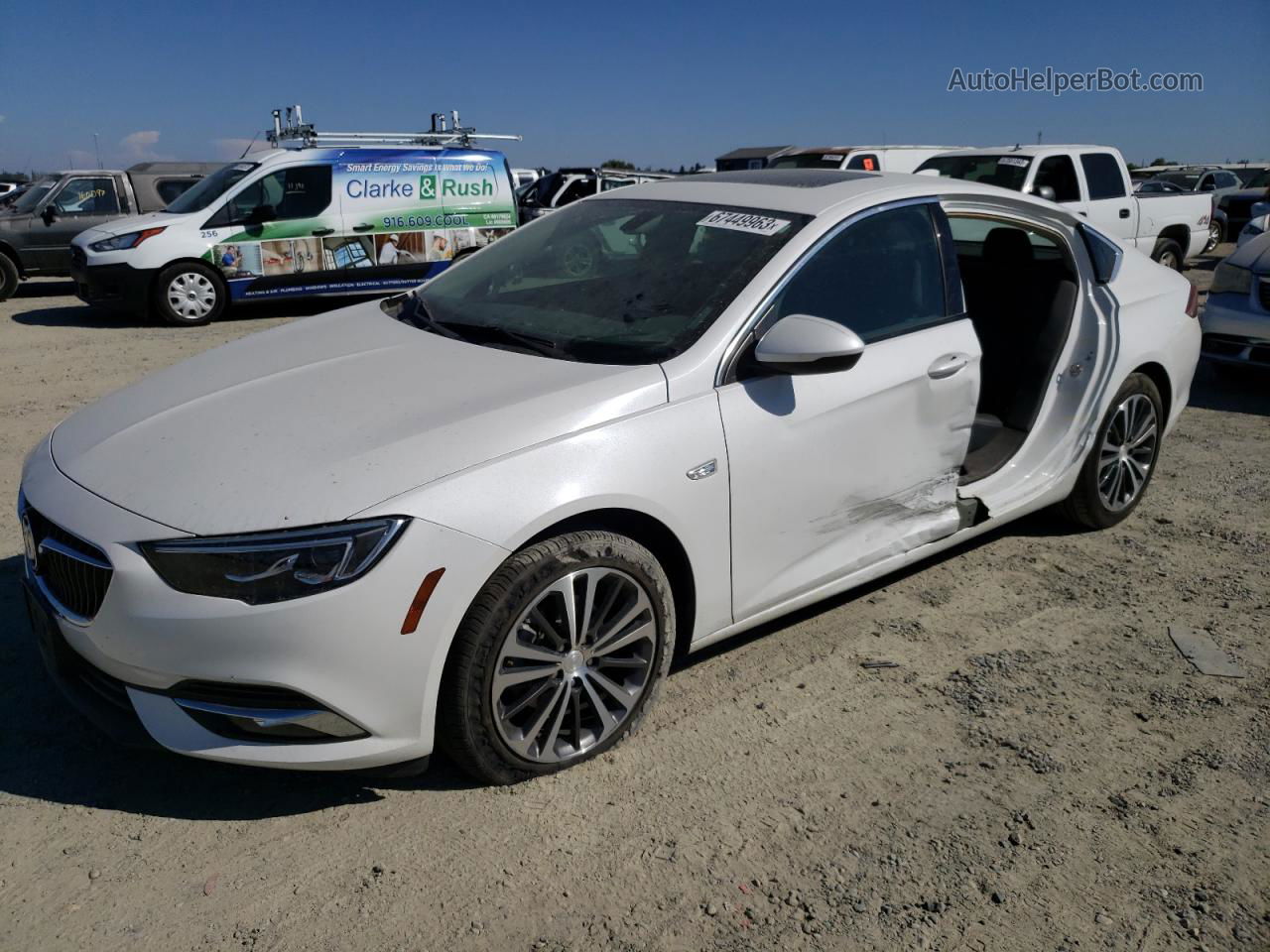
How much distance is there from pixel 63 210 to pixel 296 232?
4.46 meters

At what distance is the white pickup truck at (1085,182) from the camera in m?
11.6

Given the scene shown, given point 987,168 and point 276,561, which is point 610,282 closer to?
point 276,561

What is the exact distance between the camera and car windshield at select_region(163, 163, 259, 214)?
37.1 ft

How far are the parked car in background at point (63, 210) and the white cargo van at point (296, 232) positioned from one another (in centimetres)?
249

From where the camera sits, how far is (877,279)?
11.9 feet

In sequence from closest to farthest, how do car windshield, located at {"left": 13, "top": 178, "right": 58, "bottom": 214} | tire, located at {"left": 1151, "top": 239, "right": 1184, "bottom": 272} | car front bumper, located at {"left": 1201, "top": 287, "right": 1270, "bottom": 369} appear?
car front bumper, located at {"left": 1201, "top": 287, "right": 1270, "bottom": 369} → tire, located at {"left": 1151, "top": 239, "right": 1184, "bottom": 272} → car windshield, located at {"left": 13, "top": 178, "right": 58, "bottom": 214}

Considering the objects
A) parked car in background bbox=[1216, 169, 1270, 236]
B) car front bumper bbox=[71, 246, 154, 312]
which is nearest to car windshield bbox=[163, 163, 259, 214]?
car front bumper bbox=[71, 246, 154, 312]

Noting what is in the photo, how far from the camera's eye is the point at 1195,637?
12.7 ft

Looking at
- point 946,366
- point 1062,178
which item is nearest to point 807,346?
point 946,366

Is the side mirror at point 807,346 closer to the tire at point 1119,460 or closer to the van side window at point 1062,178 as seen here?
the tire at point 1119,460

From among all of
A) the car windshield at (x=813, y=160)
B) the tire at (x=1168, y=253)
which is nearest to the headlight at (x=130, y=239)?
the car windshield at (x=813, y=160)

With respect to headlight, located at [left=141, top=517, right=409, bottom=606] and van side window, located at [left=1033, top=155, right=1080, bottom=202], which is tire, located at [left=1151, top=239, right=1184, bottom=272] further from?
headlight, located at [left=141, top=517, right=409, bottom=606]

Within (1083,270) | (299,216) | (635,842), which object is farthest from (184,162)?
(635,842)

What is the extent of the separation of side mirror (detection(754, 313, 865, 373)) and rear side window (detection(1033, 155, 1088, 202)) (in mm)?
9928
